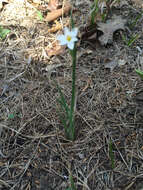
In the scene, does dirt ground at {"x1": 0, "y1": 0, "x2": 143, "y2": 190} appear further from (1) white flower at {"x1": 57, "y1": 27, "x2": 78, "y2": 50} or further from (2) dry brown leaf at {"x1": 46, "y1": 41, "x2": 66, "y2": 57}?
(1) white flower at {"x1": 57, "y1": 27, "x2": 78, "y2": 50}

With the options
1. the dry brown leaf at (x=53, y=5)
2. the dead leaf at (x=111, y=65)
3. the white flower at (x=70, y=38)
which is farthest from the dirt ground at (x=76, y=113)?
the white flower at (x=70, y=38)

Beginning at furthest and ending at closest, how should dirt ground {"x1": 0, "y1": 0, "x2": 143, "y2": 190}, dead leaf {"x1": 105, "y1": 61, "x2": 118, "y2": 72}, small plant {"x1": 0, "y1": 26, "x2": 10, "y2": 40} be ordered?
small plant {"x1": 0, "y1": 26, "x2": 10, "y2": 40}
dead leaf {"x1": 105, "y1": 61, "x2": 118, "y2": 72}
dirt ground {"x1": 0, "y1": 0, "x2": 143, "y2": 190}

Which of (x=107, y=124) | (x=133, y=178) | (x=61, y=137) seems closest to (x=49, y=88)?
(x=61, y=137)

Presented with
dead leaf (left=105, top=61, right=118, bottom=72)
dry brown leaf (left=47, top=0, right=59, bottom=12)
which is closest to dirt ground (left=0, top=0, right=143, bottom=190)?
dead leaf (left=105, top=61, right=118, bottom=72)

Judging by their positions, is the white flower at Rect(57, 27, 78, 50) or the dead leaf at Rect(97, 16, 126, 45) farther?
the dead leaf at Rect(97, 16, 126, 45)

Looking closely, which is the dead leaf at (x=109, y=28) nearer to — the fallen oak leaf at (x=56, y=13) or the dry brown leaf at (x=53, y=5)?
the fallen oak leaf at (x=56, y=13)

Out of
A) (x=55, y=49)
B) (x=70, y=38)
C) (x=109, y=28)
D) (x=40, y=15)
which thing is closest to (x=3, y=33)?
(x=40, y=15)
